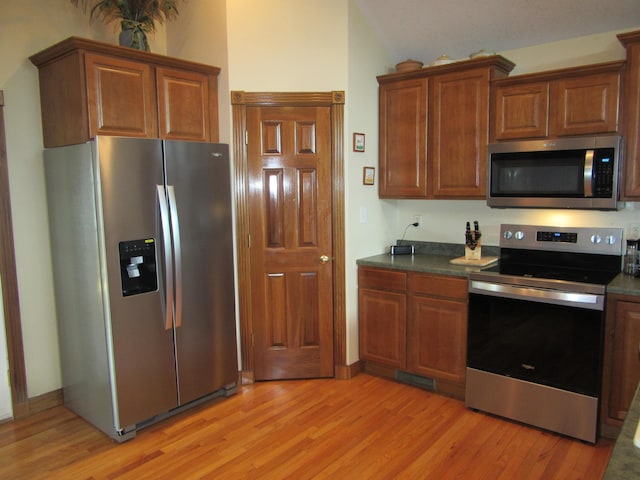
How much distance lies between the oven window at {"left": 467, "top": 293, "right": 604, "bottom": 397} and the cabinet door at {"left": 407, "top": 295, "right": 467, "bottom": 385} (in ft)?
0.31

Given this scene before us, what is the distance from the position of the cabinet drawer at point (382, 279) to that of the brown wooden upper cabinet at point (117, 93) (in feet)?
5.10

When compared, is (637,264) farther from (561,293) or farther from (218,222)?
(218,222)

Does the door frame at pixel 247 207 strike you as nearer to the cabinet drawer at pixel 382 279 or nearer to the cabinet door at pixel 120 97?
the cabinet drawer at pixel 382 279

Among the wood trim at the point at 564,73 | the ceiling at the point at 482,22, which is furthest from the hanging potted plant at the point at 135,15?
the wood trim at the point at 564,73

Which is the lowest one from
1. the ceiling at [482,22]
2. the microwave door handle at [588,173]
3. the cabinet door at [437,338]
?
the cabinet door at [437,338]

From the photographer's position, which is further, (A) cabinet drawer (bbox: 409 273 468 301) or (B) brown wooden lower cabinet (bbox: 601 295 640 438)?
(A) cabinet drawer (bbox: 409 273 468 301)

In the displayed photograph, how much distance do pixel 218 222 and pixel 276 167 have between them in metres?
0.60

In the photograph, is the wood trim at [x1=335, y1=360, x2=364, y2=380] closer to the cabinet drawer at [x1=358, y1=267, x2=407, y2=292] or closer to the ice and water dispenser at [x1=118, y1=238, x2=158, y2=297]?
the cabinet drawer at [x1=358, y1=267, x2=407, y2=292]

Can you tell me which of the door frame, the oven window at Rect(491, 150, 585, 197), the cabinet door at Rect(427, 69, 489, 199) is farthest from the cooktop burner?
the door frame

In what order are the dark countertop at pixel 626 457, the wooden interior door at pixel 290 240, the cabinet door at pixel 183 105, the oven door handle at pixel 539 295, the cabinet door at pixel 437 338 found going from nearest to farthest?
the dark countertop at pixel 626 457 < the oven door handle at pixel 539 295 < the cabinet door at pixel 183 105 < the cabinet door at pixel 437 338 < the wooden interior door at pixel 290 240

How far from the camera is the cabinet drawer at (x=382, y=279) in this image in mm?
3367


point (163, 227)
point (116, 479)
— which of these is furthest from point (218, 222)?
point (116, 479)

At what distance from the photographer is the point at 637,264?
2822 millimetres

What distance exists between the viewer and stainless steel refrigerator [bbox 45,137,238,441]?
2627 mm
